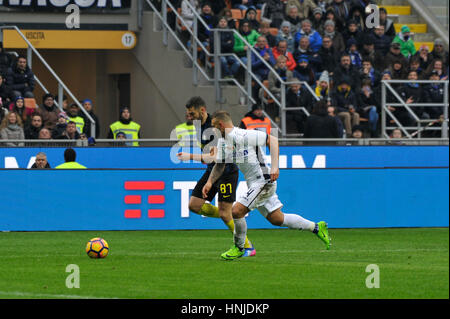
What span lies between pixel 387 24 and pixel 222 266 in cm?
1550

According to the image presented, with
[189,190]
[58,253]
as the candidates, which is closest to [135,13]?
[189,190]

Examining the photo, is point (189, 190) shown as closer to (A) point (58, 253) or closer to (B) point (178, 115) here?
(A) point (58, 253)

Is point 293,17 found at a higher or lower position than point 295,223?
higher

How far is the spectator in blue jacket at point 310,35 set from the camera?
25500 mm

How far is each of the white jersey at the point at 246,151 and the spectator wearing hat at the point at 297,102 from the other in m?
10.4

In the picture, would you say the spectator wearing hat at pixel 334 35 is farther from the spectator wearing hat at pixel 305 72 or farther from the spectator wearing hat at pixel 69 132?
the spectator wearing hat at pixel 69 132

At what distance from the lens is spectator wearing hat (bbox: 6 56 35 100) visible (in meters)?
22.8

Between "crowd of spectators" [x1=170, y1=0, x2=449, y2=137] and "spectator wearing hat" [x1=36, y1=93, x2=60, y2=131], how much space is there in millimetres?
4399

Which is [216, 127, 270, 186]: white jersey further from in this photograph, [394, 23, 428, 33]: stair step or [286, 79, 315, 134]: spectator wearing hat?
[394, 23, 428, 33]: stair step

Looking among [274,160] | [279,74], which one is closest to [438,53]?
[279,74]

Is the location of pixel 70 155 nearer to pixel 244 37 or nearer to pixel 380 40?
pixel 244 37

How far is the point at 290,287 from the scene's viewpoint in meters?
10.7

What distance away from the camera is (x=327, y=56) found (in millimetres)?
25266

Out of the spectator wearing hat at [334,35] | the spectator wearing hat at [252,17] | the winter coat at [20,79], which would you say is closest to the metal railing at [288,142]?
the winter coat at [20,79]
